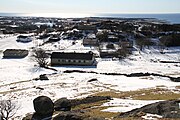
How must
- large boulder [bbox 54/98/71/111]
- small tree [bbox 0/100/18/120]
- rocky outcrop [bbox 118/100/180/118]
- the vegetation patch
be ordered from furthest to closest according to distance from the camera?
1. the vegetation patch
2. large boulder [bbox 54/98/71/111]
3. small tree [bbox 0/100/18/120]
4. rocky outcrop [bbox 118/100/180/118]

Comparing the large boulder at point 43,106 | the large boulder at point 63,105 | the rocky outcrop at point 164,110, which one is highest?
the rocky outcrop at point 164,110

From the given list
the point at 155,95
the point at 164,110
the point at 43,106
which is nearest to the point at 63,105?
the point at 43,106

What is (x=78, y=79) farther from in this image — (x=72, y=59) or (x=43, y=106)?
(x=43, y=106)

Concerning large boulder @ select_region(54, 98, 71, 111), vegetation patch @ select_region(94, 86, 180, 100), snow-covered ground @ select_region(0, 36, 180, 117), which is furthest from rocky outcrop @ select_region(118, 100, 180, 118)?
vegetation patch @ select_region(94, 86, 180, 100)

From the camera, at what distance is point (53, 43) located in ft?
314

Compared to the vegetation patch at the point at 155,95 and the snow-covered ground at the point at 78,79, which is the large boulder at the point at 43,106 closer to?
the snow-covered ground at the point at 78,79

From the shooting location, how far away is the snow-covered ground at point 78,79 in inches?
1426

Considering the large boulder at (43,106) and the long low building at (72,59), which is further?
the long low building at (72,59)

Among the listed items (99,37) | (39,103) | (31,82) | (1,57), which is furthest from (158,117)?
(99,37)

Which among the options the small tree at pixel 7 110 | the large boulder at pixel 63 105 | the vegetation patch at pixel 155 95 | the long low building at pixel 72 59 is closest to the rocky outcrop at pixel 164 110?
the large boulder at pixel 63 105

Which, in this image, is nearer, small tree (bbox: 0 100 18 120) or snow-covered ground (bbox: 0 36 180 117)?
small tree (bbox: 0 100 18 120)

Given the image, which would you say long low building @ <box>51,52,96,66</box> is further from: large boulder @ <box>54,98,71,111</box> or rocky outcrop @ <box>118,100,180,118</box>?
rocky outcrop @ <box>118,100,180,118</box>

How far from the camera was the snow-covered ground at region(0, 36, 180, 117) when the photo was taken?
36.2m

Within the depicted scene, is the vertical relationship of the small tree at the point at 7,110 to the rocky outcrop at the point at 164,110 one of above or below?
below
